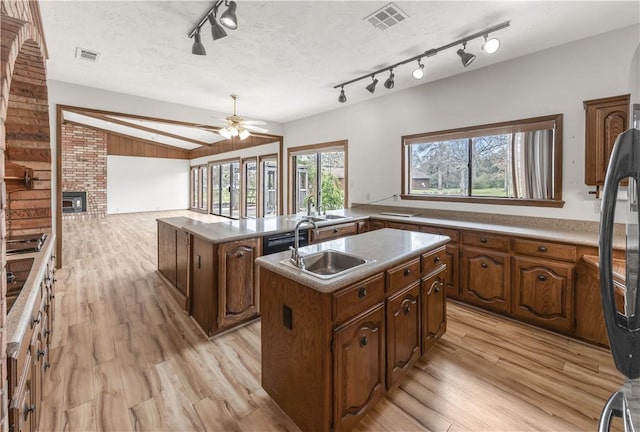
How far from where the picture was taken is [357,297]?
1532 millimetres

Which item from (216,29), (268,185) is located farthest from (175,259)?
(268,185)

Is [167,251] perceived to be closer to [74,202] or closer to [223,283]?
[223,283]

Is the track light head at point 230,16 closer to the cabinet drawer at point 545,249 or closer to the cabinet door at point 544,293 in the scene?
the cabinet drawer at point 545,249

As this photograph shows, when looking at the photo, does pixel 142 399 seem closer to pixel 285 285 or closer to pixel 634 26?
pixel 285 285

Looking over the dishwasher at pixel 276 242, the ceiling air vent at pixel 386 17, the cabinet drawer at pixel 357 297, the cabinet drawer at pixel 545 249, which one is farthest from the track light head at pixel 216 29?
the cabinet drawer at pixel 545 249

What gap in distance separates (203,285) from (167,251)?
1392 millimetres

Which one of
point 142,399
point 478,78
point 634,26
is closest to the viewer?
point 142,399

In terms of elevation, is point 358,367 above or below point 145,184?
below

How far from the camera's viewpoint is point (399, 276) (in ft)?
5.97

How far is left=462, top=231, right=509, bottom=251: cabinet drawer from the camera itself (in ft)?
9.24

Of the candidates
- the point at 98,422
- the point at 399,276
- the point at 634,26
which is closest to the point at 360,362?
the point at 399,276

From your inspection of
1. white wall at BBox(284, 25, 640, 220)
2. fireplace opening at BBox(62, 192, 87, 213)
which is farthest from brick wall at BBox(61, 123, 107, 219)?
white wall at BBox(284, 25, 640, 220)

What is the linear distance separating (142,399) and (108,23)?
10.5 ft

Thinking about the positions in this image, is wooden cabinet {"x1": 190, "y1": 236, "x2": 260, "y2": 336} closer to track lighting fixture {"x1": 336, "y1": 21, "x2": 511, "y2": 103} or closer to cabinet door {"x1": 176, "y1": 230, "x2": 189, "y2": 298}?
cabinet door {"x1": 176, "y1": 230, "x2": 189, "y2": 298}
